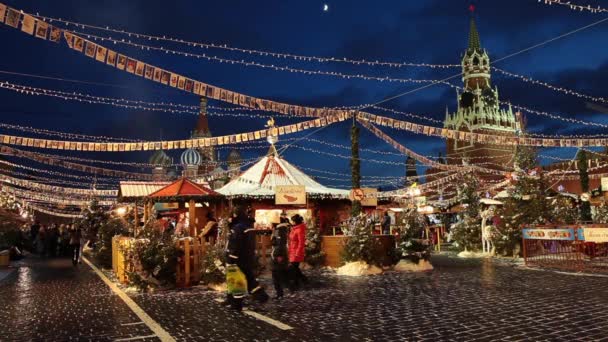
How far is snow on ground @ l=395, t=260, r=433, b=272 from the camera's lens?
1426 cm

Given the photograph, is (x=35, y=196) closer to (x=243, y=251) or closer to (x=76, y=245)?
(x=76, y=245)

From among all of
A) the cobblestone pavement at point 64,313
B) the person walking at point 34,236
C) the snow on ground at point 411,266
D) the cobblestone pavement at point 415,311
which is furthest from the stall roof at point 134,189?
the cobblestone pavement at point 415,311

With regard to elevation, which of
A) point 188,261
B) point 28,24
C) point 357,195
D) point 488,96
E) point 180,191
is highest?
point 488,96

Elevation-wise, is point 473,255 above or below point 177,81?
below

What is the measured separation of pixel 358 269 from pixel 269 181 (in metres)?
10.6

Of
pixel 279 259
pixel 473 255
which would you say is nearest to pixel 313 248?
pixel 279 259

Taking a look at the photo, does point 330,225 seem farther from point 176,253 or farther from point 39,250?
point 39,250

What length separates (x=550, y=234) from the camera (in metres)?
14.2

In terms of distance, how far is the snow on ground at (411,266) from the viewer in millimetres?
14260

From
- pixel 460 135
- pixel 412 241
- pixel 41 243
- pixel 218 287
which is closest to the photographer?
pixel 218 287

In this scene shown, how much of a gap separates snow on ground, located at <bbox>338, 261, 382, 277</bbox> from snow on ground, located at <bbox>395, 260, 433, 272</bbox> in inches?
36.6

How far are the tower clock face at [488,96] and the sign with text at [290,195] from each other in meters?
96.5

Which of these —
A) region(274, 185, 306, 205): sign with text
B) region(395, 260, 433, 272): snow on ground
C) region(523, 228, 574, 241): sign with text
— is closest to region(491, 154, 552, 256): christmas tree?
region(523, 228, 574, 241): sign with text

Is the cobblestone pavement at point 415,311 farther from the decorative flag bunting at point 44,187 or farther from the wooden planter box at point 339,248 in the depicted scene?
the decorative flag bunting at point 44,187
